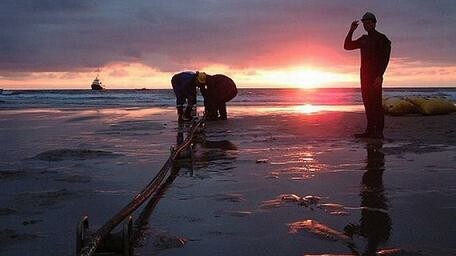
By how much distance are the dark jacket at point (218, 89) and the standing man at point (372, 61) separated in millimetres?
5726

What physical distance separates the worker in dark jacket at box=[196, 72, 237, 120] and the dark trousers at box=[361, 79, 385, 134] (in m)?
5.72

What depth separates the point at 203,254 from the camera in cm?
291

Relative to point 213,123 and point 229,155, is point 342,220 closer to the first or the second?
point 229,155

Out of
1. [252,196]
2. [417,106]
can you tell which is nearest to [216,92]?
[417,106]

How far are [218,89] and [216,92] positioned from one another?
0.13m

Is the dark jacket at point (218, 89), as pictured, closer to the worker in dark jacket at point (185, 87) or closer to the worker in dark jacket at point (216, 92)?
the worker in dark jacket at point (216, 92)

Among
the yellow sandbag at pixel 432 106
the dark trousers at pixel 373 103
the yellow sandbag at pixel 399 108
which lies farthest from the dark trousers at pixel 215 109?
the dark trousers at pixel 373 103

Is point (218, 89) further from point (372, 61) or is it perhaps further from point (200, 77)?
point (372, 61)

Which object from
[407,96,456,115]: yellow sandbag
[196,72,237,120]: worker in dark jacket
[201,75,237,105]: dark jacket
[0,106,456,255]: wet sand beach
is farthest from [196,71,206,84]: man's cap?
[407,96,456,115]: yellow sandbag

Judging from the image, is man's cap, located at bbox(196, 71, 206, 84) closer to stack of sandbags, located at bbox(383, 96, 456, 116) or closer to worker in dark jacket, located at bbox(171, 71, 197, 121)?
worker in dark jacket, located at bbox(171, 71, 197, 121)

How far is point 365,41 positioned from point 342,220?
5584mm

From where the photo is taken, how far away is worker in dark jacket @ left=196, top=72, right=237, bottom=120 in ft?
45.2

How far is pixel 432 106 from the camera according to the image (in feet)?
46.3

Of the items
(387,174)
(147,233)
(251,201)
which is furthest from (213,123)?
(147,233)
